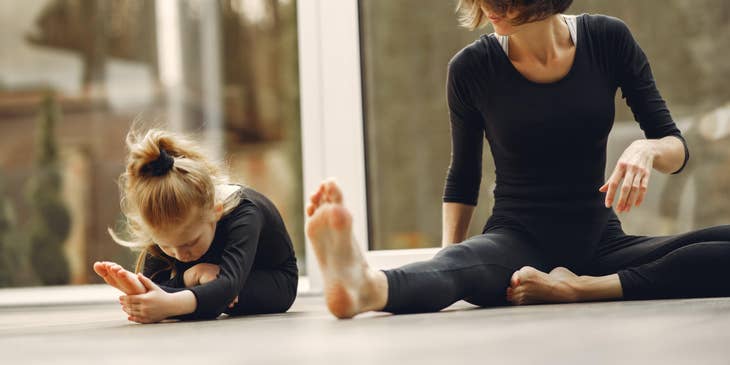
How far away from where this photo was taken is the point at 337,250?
3.91 feet

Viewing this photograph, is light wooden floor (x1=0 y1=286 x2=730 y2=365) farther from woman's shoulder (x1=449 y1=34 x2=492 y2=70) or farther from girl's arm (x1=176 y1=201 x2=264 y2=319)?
woman's shoulder (x1=449 y1=34 x2=492 y2=70)

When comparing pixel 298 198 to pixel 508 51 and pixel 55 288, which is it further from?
pixel 508 51

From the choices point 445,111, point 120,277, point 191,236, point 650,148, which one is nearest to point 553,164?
point 650,148

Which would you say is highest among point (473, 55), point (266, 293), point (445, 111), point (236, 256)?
point (473, 55)

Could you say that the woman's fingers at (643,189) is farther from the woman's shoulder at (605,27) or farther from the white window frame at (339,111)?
the white window frame at (339,111)

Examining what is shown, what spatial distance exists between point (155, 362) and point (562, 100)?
961 mm

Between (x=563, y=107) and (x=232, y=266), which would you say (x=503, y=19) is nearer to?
(x=563, y=107)

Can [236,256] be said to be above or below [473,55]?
below

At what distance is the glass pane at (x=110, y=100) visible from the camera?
11.2ft

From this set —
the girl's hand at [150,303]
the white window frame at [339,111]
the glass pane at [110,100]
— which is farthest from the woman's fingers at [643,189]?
the glass pane at [110,100]

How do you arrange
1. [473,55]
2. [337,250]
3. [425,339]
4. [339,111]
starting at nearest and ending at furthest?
[425,339]
[337,250]
[473,55]
[339,111]

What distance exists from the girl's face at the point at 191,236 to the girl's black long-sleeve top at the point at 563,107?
1.83 feet

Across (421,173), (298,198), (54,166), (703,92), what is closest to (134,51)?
(54,166)

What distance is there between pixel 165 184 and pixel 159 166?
5 cm
